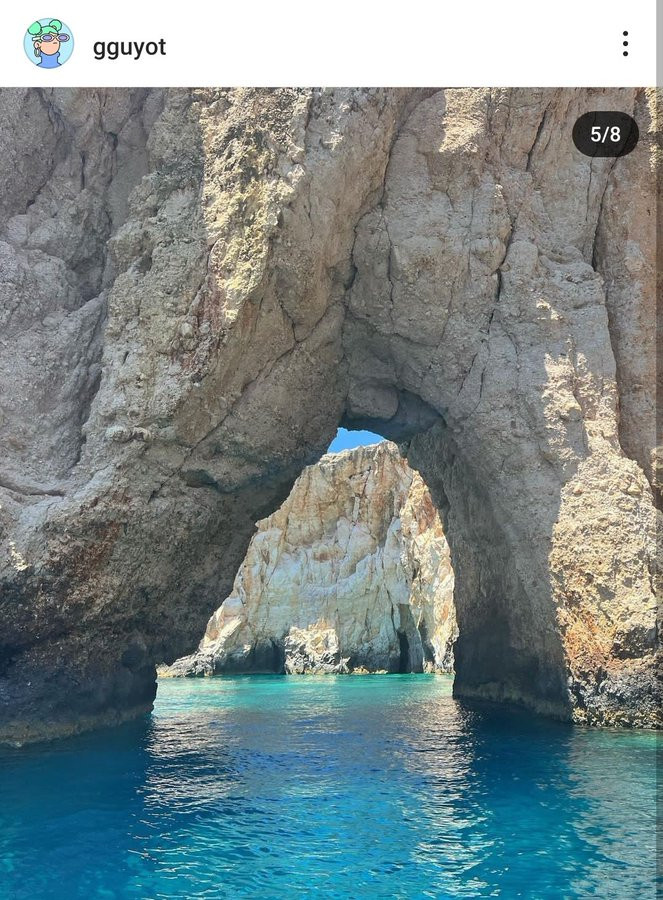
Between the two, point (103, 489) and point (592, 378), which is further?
point (592, 378)

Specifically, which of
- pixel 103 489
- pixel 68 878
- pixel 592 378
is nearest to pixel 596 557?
pixel 592 378

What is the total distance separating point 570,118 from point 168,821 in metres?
14.6

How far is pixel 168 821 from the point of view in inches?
312

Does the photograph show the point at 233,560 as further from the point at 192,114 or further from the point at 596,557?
the point at 192,114

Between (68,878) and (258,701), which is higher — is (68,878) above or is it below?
above

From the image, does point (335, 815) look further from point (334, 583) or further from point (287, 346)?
point (334, 583)

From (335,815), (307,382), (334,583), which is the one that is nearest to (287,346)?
(307,382)
